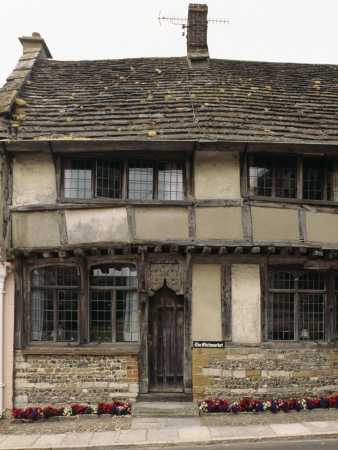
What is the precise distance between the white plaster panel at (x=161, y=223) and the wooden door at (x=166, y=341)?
1.24 metres

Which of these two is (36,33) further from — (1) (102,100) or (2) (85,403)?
(2) (85,403)

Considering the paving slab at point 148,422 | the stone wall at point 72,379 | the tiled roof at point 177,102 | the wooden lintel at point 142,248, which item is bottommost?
the paving slab at point 148,422

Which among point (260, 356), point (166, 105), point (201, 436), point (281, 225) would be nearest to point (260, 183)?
point (281, 225)

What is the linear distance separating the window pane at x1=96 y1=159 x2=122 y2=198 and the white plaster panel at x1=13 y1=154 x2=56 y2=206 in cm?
99

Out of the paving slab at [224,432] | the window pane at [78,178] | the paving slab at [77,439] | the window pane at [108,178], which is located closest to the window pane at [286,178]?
the window pane at [108,178]

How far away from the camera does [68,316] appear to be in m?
8.58

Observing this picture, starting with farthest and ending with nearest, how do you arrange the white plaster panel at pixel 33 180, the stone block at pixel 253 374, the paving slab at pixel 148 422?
the white plaster panel at pixel 33 180 < the stone block at pixel 253 374 < the paving slab at pixel 148 422

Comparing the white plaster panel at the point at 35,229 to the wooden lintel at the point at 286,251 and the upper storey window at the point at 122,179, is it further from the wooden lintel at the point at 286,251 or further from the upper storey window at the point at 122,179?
the wooden lintel at the point at 286,251

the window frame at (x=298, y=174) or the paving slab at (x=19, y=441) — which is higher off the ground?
the window frame at (x=298, y=174)

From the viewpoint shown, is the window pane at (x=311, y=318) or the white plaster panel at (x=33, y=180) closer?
the white plaster panel at (x=33, y=180)

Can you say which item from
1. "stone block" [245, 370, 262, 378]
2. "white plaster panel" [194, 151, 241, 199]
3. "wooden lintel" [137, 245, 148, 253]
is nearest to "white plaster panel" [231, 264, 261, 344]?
"stone block" [245, 370, 262, 378]

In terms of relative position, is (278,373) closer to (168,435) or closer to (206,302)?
(206,302)

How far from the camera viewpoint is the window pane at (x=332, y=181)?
8727mm

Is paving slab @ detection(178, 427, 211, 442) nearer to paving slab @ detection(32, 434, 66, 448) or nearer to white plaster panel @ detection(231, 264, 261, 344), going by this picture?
white plaster panel @ detection(231, 264, 261, 344)
